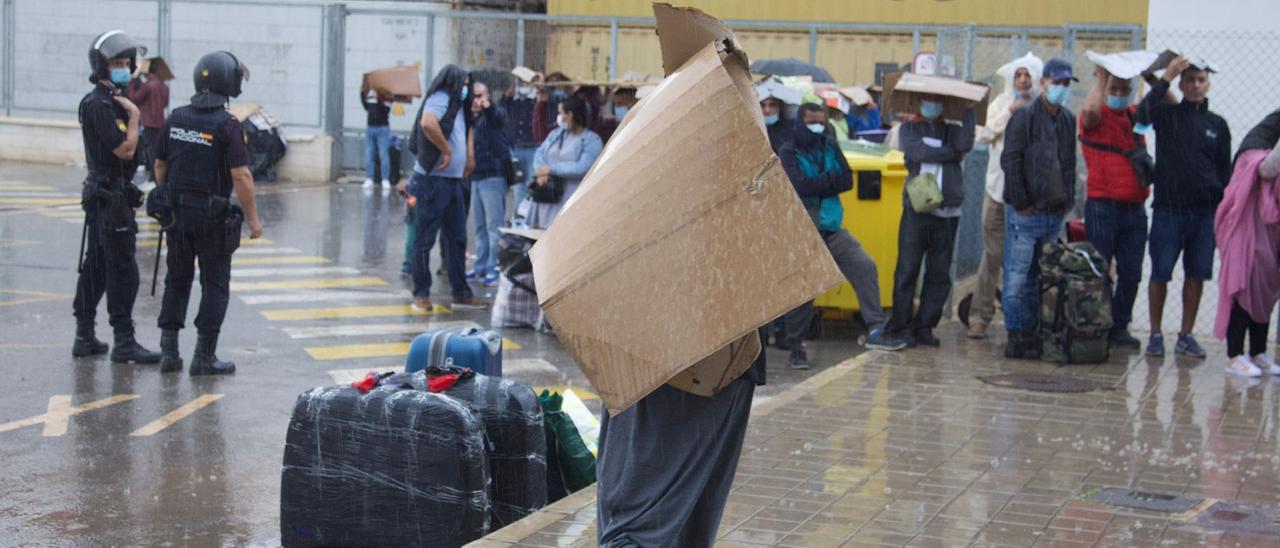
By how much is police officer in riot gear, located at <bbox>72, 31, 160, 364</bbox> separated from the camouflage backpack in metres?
6.04

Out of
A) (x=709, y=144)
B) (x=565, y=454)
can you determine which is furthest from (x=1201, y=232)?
(x=709, y=144)

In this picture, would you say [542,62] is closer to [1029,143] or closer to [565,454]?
[1029,143]

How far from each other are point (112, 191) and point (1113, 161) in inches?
A: 270

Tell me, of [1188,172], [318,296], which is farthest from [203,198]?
[1188,172]

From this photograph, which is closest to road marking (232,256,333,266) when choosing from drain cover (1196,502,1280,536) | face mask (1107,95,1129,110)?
face mask (1107,95,1129,110)

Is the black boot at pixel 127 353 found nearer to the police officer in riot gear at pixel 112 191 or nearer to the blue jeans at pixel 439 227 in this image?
the police officer in riot gear at pixel 112 191

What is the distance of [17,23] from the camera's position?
2608 centimetres

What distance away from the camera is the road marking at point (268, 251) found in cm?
1591

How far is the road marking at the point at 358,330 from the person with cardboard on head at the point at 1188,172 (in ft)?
16.7

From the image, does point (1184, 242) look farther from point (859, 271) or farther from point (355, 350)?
point (355, 350)

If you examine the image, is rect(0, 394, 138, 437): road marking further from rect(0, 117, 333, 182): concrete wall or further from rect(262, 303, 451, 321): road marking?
rect(0, 117, 333, 182): concrete wall

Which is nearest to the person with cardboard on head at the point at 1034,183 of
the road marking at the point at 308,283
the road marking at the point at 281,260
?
the road marking at the point at 308,283

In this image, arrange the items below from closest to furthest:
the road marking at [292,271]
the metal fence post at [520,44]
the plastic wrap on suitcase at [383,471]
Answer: the plastic wrap on suitcase at [383,471] → the road marking at [292,271] → the metal fence post at [520,44]

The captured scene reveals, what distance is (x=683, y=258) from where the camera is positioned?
3.83m
